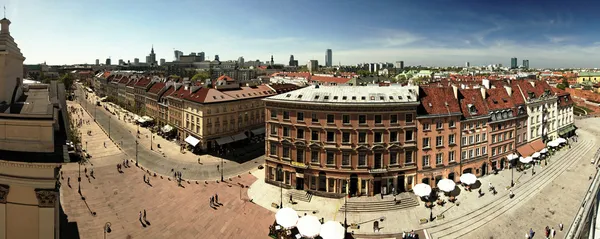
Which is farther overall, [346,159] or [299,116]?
[299,116]

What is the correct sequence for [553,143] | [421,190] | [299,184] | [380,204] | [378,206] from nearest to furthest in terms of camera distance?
[378,206]
[380,204]
[421,190]
[299,184]
[553,143]

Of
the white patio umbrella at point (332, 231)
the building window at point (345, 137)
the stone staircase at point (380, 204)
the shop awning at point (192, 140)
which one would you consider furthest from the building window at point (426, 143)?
the shop awning at point (192, 140)

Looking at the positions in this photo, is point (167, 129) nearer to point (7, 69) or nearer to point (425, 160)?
point (7, 69)

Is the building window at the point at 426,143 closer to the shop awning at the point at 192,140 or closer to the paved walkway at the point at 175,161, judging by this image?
the paved walkway at the point at 175,161

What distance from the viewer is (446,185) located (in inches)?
1731

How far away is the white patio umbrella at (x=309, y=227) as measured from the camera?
3303cm

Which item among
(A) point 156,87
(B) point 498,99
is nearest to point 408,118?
(B) point 498,99

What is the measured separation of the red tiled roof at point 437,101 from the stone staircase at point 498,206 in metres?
14.3

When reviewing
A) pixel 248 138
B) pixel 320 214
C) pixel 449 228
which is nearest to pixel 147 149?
pixel 248 138

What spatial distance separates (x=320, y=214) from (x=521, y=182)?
34360 mm

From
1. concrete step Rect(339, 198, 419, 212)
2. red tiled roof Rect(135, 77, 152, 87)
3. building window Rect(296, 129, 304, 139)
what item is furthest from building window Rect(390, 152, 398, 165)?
red tiled roof Rect(135, 77, 152, 87)

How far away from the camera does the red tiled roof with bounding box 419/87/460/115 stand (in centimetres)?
4692

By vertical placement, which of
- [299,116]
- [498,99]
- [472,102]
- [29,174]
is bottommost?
[29,174]

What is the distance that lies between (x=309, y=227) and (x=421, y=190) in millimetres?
17563
